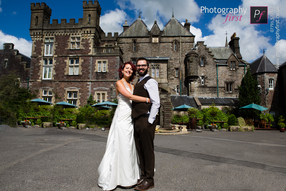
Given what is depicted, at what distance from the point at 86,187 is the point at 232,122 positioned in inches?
622

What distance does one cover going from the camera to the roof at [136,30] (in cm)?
3020

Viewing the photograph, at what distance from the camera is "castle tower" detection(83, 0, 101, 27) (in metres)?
24.3

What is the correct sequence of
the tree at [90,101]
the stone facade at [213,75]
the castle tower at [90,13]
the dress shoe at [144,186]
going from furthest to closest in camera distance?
the stone facade at [213,75], the castle tower at [90,13], the tree at [90,101], the dress shoe at [144,186]

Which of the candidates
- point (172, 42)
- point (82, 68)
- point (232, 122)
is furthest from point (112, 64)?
point (232, 122)

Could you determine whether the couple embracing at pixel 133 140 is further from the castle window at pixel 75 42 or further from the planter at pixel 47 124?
the castle window at pixel 75 42

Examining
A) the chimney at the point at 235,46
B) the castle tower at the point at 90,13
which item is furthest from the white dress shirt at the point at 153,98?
the chimney at the point at 235,46

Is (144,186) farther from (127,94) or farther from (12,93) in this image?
(12,93)

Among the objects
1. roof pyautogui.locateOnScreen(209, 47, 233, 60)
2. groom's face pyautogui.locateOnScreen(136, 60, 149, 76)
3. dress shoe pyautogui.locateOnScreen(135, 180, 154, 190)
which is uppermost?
roof pyautogui.locateOnScreen(209, 47, 233, 60)

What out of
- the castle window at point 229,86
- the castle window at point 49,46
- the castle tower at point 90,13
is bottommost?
the castle window at point 229,86

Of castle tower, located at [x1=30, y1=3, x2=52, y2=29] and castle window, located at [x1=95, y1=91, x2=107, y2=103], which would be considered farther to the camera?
castle tower, located at [x1=30, y1=3, x2=52, y2=29]

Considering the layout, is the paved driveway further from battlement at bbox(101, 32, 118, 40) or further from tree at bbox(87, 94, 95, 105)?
battlement at bbox(101, 32, 118, 40)

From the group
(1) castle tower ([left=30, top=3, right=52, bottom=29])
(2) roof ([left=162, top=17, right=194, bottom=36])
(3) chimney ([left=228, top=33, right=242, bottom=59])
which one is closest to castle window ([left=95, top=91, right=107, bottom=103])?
(1) castle tower ([left=30, top=3, right=52, bottom=29])

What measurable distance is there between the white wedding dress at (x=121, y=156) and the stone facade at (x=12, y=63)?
28267 millimetres

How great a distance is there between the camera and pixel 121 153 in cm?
302
